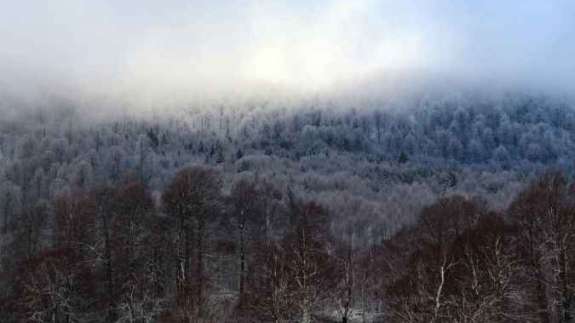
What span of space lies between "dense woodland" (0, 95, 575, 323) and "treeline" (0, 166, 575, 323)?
0.18 meters

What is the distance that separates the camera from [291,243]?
42.8m

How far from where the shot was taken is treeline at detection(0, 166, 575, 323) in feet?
103

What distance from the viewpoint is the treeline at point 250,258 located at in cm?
3152

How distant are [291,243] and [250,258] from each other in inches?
630

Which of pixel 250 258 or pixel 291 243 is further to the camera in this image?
pixel 250 258

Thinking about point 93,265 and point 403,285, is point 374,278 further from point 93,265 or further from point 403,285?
point 93,265

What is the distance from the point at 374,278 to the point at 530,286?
21001 millimetres

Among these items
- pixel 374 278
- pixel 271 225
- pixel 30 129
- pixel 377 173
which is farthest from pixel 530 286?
pixel 30 129

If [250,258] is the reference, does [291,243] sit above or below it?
above

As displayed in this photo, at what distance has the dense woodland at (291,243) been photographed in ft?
100

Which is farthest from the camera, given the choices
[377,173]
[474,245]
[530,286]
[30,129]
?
[30,129]

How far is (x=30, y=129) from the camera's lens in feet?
605

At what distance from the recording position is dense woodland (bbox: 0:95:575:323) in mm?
30531

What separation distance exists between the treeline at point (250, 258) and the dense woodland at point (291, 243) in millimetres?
180
